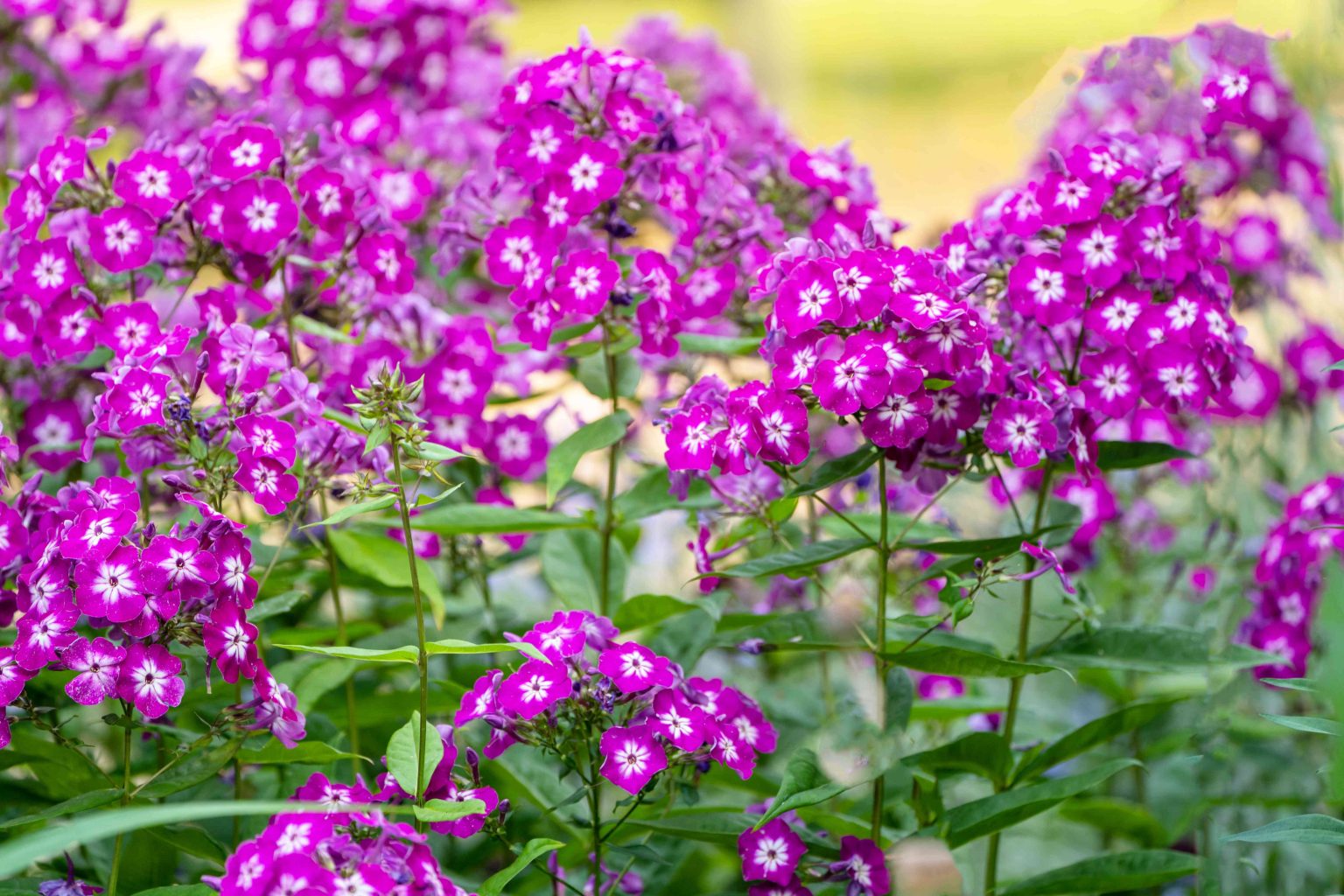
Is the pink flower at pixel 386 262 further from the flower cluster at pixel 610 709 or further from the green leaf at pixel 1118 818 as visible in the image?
the green leaf at pixel 1118 818

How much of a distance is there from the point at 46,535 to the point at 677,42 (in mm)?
1850

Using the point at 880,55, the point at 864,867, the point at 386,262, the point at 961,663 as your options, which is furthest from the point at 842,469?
the point at 880,55

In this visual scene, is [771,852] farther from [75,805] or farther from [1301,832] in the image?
[75,805]

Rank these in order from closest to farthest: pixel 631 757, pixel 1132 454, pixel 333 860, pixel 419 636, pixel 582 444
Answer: pixel 333 860 → pixel 419 636 → pixel 631 757 → pixel 1132 454 → pixel 582 444

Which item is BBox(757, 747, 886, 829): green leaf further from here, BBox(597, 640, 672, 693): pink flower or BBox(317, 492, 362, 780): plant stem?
BBox(317, 492, 362, 780): plant stem

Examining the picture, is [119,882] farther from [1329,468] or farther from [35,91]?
[1329,468]

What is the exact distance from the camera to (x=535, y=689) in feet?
4.47

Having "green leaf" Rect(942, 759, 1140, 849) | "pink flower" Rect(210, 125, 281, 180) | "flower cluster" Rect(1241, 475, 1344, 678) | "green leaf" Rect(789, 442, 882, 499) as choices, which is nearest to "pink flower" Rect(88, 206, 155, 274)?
"pink flower" Rect(210, 125, 281, 180)

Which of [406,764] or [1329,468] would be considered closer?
[406,764]

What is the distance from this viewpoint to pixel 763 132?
267 centimetres

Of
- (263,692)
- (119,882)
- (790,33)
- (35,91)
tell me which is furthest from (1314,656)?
(790,33)

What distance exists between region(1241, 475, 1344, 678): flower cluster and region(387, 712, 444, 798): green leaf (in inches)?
43.5

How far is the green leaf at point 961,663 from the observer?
1422 mm

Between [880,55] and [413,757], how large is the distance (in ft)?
23.5
